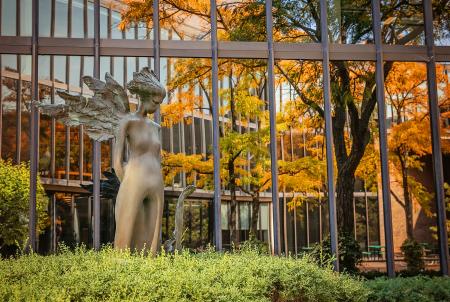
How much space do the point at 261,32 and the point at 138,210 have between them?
635 cm

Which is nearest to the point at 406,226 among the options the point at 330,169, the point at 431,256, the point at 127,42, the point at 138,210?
the point at 431,256

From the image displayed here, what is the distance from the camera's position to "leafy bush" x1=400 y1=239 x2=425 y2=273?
13943 mm

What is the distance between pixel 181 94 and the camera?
13766 mm

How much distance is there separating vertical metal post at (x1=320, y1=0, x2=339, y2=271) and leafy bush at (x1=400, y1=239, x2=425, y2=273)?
8.27 ft

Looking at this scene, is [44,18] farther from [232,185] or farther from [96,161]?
[232,185]

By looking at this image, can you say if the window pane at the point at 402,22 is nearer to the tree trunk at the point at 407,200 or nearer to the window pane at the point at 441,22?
the window pane at the point at 441,22

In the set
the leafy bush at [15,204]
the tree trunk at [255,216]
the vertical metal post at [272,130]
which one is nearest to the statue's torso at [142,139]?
the vertical metal post at [272,130]

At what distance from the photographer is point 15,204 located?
659 inches

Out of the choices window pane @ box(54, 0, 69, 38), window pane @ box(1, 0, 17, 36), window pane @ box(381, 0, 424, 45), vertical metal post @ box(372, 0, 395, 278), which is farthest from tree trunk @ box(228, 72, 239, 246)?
window pane @ box(1, 0, 17, 36)

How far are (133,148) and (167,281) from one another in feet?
8.68

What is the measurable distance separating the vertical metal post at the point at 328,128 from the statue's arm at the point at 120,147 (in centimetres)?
557

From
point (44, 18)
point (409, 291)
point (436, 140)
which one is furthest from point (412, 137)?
point (44, 18)

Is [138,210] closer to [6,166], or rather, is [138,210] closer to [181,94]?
[181,94]

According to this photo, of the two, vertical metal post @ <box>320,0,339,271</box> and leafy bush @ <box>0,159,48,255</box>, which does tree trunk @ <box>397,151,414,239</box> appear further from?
leafy bush @ <box>0,159,48,255</box>
